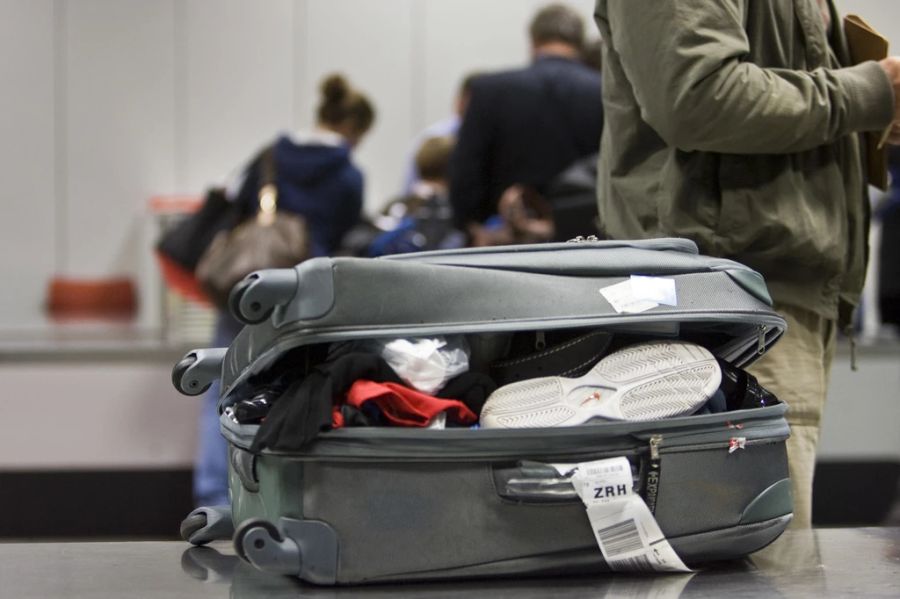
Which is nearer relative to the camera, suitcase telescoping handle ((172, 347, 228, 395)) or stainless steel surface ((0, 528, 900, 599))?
stainless steel surface ((0, 528, 900, 599))

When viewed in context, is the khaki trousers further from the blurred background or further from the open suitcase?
the blurred background

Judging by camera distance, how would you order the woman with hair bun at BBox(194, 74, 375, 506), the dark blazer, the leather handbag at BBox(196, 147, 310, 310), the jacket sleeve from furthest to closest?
1. the woman with hair bun at BBox(194, 74, 375, 506)
2. the dark blazer
3. the leather handbag at BBox(196, 147, 310, 310)
4. the jacket sleeve

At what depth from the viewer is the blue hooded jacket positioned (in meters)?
3.61

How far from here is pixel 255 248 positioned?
3389mm

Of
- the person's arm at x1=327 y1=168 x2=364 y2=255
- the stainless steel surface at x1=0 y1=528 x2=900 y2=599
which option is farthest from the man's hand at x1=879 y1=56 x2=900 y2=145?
the person's arm at x1=327 y1=168 x2=364 y2=255

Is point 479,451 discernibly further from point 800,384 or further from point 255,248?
point 255,248

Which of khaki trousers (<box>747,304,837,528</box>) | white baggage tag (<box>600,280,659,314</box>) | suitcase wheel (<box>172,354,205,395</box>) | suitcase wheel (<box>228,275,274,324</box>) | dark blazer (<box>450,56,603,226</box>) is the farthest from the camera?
dark blazer (<box>450,56,603,226</box>)

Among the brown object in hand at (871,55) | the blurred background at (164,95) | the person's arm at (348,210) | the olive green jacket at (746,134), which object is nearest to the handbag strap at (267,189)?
the person's arm at (348,210)

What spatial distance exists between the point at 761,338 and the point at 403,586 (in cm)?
44

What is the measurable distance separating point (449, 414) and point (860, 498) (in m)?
3.13

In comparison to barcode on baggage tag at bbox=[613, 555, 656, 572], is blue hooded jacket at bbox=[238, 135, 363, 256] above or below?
above

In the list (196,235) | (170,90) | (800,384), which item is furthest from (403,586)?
(170,90)

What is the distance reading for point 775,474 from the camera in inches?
47.7

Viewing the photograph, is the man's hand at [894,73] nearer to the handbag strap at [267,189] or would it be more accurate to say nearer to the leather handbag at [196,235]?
the handbag strap at [267,189]
